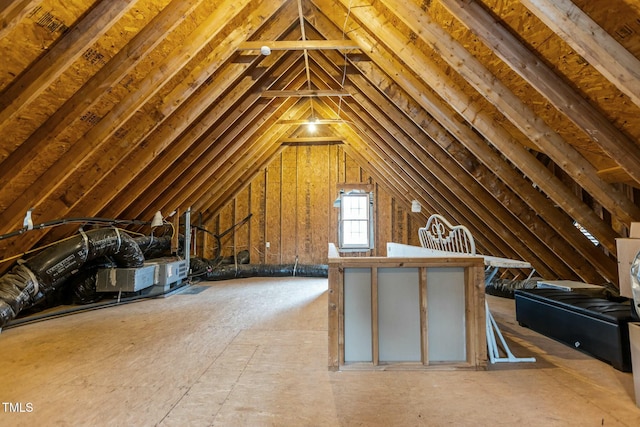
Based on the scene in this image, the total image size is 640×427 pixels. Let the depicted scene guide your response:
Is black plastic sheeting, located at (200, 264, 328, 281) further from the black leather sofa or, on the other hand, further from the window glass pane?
the black leather sofa

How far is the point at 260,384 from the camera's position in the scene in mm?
1967

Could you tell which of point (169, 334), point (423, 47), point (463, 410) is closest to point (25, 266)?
point (169, 334)

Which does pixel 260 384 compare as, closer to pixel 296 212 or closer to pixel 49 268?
pixel 49 268

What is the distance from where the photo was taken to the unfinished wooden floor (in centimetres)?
162

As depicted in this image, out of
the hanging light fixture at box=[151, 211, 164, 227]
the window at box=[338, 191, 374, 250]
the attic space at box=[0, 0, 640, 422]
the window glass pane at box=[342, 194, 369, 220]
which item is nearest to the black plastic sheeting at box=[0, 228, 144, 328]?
the attic space at box=[0, 0, 640, 422]

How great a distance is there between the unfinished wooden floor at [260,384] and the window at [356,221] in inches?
158

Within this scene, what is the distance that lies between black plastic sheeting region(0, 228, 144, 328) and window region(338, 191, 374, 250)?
14.6 ft

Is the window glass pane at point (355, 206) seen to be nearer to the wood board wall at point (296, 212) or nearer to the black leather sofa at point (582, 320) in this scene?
the wood board wall at point (296, 212)

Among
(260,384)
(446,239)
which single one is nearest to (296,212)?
(446,239)

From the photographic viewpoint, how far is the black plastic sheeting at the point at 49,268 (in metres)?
3.02

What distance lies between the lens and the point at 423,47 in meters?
2.81

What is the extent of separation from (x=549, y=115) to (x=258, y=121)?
4031mm

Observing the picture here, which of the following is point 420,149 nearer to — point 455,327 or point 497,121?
point 497,121

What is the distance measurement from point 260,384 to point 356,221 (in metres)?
5.42
